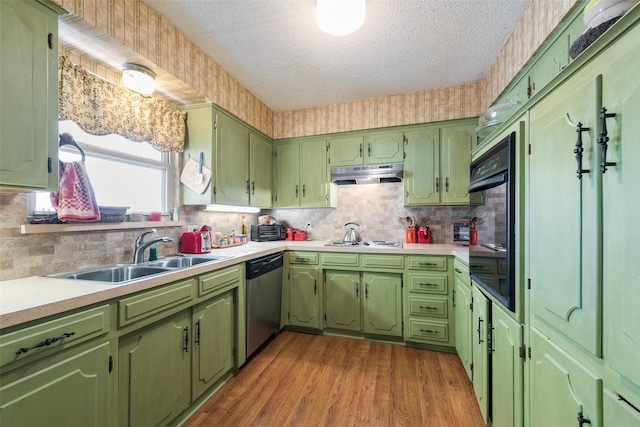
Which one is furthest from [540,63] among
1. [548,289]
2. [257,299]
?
[257,299]

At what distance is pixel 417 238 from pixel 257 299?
184 cm

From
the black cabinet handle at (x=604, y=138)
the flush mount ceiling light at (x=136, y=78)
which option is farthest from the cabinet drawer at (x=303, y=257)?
the black cabinet handle at (x=604, y=138)

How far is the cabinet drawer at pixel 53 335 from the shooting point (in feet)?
2.71

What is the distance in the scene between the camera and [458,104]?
269 cm

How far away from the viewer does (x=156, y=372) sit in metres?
1.35

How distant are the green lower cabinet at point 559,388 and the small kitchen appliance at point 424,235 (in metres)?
1.98

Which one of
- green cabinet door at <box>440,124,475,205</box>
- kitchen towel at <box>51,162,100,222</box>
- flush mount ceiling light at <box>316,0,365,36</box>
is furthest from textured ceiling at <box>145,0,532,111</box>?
kitchen towel at <box>51,162,100,222</box>

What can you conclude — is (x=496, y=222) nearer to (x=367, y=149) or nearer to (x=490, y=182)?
(x=490, y=182)

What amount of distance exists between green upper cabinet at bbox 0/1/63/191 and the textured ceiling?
2.34ft

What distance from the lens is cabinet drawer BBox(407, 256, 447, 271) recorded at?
93.7 inches

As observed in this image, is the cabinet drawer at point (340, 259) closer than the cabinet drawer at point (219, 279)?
No

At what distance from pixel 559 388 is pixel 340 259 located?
1.91 meters

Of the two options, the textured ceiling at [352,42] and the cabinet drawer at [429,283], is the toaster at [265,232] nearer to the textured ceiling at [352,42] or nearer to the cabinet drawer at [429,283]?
the textured ceiling at [352,42]

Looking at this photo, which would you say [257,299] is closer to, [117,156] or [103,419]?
[103,419]
